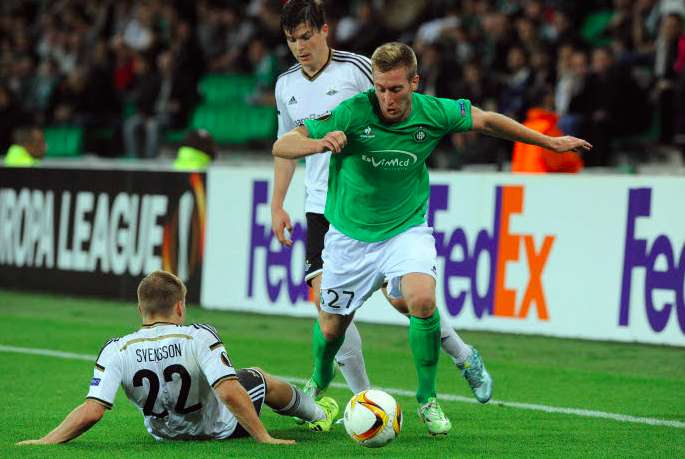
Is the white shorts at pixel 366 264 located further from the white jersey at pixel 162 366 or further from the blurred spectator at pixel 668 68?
the blurred spectator at pixel 668 68

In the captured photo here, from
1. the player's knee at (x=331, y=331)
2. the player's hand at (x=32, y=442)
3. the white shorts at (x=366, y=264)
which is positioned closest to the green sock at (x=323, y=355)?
the player's knee at (x=331, y=331)

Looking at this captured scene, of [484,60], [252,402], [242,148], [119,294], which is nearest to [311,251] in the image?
[252,402]

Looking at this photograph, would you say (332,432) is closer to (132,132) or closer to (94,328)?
(94,328)

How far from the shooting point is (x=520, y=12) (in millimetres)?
16875

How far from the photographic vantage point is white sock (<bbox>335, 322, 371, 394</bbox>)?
7.44m

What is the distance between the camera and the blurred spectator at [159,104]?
792 inches

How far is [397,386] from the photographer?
8.80 metres

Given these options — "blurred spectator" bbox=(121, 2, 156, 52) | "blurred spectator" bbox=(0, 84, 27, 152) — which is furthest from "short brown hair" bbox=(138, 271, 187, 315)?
"blurred spectator" bbox=(0, 84, 27, 152)

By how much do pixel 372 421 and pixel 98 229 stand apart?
8.62m

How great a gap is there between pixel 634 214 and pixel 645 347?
105cm

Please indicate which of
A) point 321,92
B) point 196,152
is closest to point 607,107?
point 196,152

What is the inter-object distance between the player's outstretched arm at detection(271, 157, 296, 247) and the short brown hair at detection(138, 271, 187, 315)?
53.9 inches

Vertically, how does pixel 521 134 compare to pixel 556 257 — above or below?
above

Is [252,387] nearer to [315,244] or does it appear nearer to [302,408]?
[302,408]
